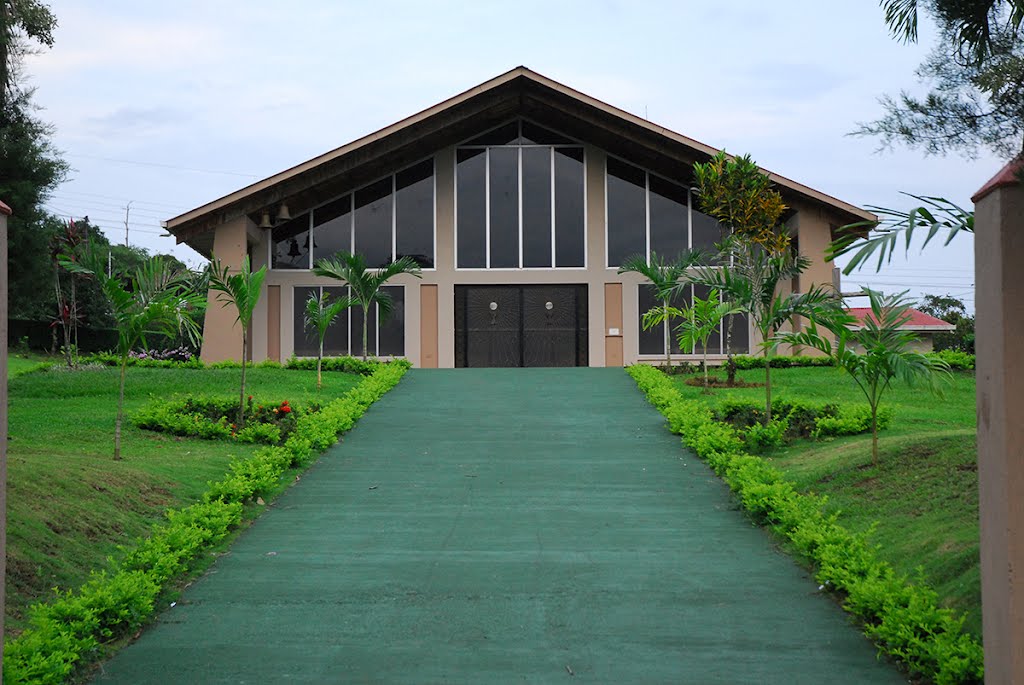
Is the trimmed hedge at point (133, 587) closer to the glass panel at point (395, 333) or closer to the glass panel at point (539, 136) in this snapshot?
the glass panel at point (395, 333)

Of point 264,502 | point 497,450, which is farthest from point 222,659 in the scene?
point 497,450

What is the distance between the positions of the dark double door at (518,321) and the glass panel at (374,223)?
6.02 feet

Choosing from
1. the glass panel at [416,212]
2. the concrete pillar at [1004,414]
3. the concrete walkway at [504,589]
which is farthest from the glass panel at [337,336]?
the concrete pillar at [1004,414]

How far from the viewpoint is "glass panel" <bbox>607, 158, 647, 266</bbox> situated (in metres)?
23.2

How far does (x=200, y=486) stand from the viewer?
9484 mm

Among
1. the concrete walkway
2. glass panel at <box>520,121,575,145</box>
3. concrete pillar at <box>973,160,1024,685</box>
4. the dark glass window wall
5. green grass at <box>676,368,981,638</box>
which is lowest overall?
the concrete walkway

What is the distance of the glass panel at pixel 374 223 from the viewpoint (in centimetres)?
2317

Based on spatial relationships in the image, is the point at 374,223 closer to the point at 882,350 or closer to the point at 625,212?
the point at 625,212

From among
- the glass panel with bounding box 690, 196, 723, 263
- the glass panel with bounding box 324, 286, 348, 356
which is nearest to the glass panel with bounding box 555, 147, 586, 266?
the glass panel with bounding box 690, 196, 723, 263

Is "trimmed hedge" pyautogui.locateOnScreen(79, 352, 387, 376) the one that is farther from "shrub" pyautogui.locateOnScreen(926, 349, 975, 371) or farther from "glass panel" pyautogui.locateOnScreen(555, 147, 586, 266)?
"shrub" pyautogui.locateOnScreen(926, 349, 975, 371)

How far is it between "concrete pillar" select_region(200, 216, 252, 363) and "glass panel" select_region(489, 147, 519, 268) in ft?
17.2

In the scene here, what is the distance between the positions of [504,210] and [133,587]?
18.0 m

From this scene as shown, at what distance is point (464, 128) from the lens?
23.0 metres

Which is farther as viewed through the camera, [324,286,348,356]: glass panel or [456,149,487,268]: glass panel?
[456,149,487,268]: glass panel
